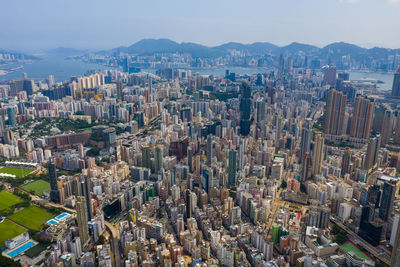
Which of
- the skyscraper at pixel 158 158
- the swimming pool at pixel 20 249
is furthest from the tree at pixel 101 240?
the skyscraper at pixel 158 158

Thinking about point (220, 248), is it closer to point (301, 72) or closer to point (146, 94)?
point (146, 94)

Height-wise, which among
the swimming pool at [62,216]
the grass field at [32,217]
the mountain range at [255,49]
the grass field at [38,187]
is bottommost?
the grass field at [32,217]

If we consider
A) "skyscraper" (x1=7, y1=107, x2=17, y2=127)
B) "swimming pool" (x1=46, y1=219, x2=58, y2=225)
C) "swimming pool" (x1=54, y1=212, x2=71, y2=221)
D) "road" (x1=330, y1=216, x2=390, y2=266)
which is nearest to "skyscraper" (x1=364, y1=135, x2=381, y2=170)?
"road" (x1=330, y1=216, x2=390, y2=266)

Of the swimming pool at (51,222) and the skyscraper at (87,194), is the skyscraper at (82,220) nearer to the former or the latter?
the skyscraper at (87,194)

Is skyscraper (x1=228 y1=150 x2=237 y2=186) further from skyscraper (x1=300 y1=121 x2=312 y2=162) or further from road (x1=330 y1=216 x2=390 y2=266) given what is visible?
road (x1=330 y1=216 x2=390 y2=266)

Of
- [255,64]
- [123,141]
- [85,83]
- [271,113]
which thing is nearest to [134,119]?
[123,141]

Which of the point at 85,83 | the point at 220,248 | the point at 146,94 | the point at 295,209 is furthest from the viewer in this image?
the point at 85,83

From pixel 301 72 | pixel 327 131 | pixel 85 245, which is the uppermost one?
pixel 301 72
